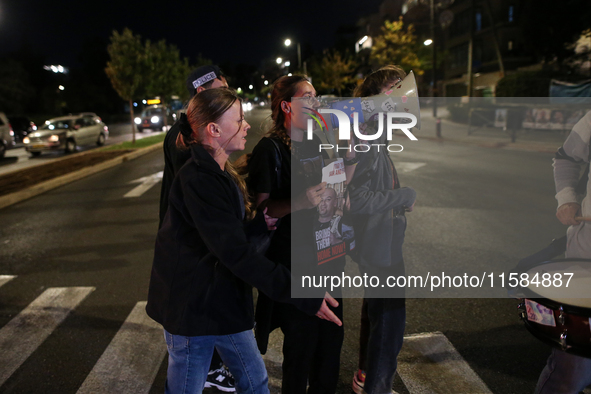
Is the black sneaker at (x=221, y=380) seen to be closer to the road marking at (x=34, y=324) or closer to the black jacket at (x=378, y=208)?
the black jacket at (x=378, y=208)

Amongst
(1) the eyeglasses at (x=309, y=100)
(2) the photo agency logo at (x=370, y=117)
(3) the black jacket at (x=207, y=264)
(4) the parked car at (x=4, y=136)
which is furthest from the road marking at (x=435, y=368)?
(4) the parked car at (x=4, y=136)

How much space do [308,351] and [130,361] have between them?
1792 mm

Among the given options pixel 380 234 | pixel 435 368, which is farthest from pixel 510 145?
pixel 380 234

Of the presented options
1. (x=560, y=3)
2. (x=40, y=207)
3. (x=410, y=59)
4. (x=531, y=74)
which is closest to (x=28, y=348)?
(x=40, y=207)

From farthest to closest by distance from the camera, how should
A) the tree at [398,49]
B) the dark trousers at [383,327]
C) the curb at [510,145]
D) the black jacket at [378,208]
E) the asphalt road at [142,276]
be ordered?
the tree at [398,49] → the curb at [510,145] → the asphalt road at [142,276] → the dark trousers at [383,327] → the black jacket at [378,208]

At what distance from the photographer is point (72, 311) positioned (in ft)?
13.9

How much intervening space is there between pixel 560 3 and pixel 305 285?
30496mm

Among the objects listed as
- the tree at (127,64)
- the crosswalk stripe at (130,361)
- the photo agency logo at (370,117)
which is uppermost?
the tree at (127,64)

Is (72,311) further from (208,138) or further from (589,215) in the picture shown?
(589,215)

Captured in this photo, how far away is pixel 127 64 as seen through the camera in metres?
21.6

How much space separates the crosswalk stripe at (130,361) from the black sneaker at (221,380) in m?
0.43

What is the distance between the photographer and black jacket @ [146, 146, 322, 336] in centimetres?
171

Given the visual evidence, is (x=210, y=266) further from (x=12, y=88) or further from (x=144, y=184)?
(x=12, y=88)

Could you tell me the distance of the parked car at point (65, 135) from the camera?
1908 cm
